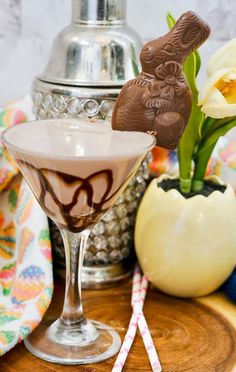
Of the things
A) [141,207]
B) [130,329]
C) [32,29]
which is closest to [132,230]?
[141,207]

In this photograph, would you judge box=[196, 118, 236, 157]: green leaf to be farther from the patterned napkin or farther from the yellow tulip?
the patterned napkin

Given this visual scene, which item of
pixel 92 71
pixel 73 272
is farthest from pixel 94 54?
pixel 73 272

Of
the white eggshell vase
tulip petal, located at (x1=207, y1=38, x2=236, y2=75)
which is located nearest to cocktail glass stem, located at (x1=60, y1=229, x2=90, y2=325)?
the white eggshell vase

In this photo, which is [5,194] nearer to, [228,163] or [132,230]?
[132,230]

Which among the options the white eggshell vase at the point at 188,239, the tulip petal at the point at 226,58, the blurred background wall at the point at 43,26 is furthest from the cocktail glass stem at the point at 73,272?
the blurred background wall at the point at 43,26

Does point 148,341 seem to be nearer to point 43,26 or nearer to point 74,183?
point 74,183

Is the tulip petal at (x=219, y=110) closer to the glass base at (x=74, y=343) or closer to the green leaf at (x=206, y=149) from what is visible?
the green leaf at (x=206, y=149)
